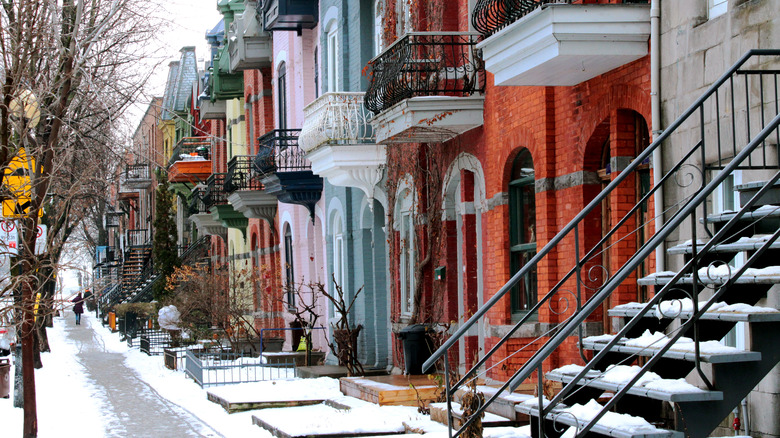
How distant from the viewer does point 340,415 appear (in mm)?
13805

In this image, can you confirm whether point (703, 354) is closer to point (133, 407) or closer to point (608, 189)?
point (608, 189)

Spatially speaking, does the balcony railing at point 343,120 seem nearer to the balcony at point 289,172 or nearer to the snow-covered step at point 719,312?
the balcony at point 289,172

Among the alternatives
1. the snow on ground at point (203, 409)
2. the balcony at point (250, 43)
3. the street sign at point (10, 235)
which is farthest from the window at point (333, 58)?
the street sign at point (10, 235)

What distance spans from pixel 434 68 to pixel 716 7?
6.08m

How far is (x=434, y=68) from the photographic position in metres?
15.2

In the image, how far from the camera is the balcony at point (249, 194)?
90.7 ft

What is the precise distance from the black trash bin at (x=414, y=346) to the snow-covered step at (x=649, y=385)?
9166mm

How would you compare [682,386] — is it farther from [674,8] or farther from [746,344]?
[674,8]

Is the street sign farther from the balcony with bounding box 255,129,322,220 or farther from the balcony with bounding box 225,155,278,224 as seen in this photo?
the balcony with bounding box 225,155,278,224

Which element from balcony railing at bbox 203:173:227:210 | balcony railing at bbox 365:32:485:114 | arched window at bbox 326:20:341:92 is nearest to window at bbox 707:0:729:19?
balcony railing at bbox 365:32:485:114

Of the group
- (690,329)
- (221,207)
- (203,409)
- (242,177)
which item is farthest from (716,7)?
(221,207)

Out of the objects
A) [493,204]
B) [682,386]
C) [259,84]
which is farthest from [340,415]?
[259,84]

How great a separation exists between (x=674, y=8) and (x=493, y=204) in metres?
4.99

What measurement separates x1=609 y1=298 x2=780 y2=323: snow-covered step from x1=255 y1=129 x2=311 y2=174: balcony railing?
15.9m
